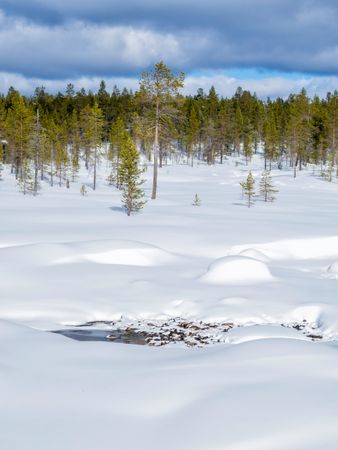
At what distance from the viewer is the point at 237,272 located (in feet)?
44.6

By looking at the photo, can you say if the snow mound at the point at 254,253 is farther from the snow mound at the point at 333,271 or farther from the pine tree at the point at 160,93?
the pine tree at the point at 160,93

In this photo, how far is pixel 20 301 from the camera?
11.4m

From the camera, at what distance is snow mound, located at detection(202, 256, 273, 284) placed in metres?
13.4

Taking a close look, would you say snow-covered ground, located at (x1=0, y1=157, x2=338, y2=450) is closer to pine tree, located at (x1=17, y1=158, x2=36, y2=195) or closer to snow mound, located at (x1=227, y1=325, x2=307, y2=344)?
snow mound, located at (x1=227, y1=325, x2=307, y2=344)

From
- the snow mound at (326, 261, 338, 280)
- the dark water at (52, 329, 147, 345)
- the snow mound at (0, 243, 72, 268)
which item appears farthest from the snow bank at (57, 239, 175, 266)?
the snow mound at (326, 261, 338, 280)

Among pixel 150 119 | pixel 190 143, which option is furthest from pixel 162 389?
pixel 190 143

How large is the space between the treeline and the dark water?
36.1 meters

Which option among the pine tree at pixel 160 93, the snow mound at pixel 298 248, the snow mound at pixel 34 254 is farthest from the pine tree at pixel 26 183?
the snow mound at pixel 298 248

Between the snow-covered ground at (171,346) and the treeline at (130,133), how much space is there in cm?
2785

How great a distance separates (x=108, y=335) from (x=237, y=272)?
5.13 meters

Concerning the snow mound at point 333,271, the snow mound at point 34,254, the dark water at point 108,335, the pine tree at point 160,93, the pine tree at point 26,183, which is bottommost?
the dark water at point 108,335

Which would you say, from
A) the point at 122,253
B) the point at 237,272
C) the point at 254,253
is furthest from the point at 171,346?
the point at 254,253

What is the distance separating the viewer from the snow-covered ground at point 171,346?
4785mm

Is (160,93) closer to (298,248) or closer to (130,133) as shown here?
(298,248)
